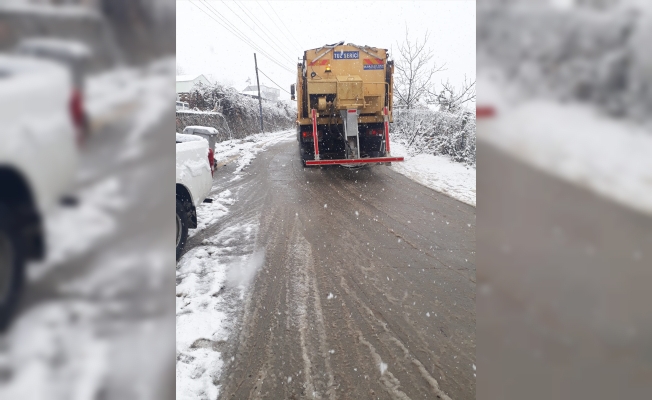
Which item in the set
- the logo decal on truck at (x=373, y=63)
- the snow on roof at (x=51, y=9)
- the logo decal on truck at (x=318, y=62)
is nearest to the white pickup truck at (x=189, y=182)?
the snow on roof at (x=51, y=9)

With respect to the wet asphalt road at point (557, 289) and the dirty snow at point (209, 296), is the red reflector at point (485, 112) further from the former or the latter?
the dirty snow at point (209, 296)

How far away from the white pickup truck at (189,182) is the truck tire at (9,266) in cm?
285

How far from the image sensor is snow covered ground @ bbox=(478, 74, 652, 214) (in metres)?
0.63

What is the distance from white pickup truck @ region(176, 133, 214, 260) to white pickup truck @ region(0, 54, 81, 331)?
9.23 ft

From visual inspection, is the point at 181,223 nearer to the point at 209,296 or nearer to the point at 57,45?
the point at 209,296

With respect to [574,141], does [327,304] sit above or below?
below

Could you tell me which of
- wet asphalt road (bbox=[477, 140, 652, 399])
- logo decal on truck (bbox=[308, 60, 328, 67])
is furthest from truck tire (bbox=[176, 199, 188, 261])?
logo decal on truck (bbox=[308, 60, 328, 67])

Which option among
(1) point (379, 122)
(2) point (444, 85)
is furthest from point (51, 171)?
(2) point (444, 85)

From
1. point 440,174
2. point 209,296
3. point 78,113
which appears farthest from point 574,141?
point 440,174

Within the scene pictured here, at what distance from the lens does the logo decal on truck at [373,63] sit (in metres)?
9.66

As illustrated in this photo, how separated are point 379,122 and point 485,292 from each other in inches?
363

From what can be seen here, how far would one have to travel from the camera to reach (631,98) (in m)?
0.64

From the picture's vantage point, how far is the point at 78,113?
1.98ft

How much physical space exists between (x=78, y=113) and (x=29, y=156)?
0.12 m
